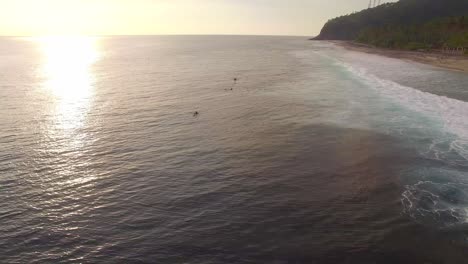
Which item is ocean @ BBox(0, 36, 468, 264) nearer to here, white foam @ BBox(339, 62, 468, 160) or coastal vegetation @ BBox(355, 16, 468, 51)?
white foam @ BBox(339, 62, 468, 160)

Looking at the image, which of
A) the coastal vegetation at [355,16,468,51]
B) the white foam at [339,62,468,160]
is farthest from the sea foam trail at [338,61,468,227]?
the coastal vegetation at [355,16,468,51]

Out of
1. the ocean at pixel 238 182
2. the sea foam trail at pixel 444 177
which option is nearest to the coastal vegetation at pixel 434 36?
the ocean at pixel 238 182

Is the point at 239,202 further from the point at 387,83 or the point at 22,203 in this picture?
the point at 387,83

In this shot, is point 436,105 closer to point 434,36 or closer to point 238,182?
point 238,182

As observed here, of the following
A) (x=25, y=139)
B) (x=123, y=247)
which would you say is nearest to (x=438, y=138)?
(x=123, y=247)

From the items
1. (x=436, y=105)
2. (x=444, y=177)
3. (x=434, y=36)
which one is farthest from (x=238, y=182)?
(x=434, y=36)

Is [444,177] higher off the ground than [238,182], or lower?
lower
